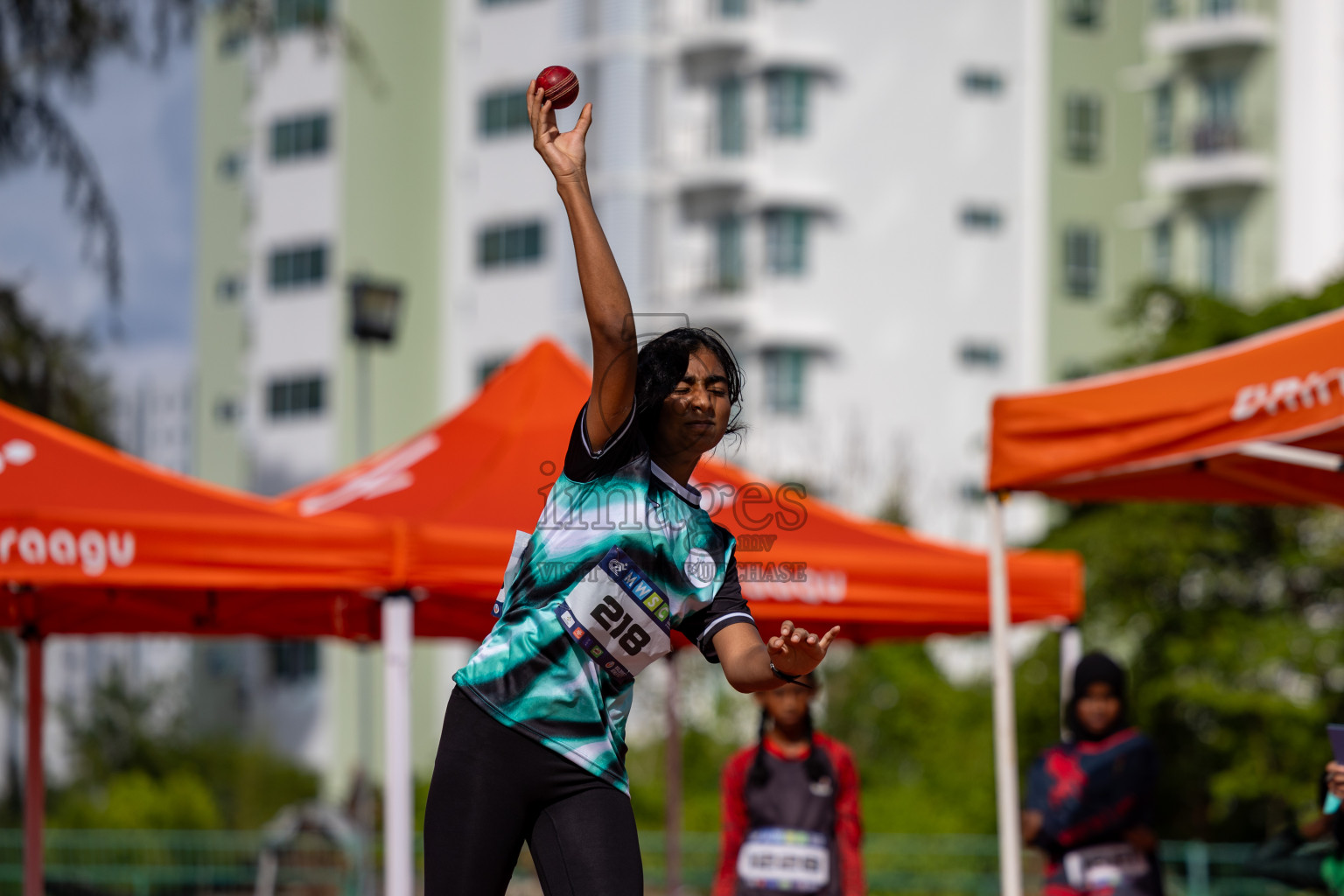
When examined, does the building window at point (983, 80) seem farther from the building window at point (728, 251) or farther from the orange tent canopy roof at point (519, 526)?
the orange tent canopy roof at point (519, 526)

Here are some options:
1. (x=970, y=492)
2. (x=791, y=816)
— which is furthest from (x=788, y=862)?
(x=970, y=492)

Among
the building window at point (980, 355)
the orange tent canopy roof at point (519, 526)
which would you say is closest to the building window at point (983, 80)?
the building window at point (980, 355)

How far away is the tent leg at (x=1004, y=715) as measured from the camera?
689 centimetres

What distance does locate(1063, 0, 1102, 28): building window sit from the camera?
39281mm

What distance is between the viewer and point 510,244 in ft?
130

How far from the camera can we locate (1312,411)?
5.62 meters

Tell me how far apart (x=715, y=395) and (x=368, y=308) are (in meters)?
12.1

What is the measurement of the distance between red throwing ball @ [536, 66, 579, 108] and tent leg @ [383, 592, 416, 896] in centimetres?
347

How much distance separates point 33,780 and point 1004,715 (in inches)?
165

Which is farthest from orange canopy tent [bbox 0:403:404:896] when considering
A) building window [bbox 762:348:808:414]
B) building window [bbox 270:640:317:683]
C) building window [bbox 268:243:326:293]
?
building window [bbox 268:243:326:293]

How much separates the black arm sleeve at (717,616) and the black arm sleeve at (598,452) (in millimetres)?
332

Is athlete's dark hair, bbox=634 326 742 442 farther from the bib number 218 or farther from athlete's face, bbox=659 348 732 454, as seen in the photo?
the bib number 218

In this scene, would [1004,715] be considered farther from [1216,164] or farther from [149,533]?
[1216,164]

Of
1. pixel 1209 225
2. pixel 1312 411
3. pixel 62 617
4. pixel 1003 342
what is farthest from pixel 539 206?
pixel 1312 411
